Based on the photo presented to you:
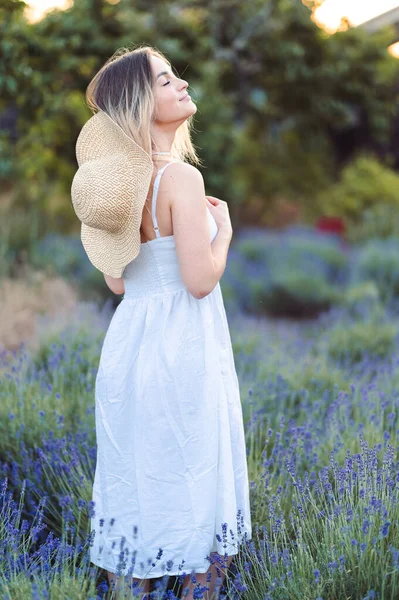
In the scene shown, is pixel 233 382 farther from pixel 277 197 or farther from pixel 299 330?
pixel 277 197

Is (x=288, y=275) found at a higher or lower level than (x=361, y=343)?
higher

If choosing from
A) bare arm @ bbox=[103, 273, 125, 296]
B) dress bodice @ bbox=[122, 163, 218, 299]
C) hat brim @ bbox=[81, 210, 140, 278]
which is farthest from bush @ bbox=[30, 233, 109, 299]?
dress bodice @ bbox=[122, 163, 218, 299]

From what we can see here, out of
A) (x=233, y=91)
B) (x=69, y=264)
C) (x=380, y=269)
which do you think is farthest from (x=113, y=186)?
(x=233, y=91)

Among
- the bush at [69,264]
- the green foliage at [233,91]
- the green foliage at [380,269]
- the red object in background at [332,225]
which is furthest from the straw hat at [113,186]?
the red object in background at [332,225]

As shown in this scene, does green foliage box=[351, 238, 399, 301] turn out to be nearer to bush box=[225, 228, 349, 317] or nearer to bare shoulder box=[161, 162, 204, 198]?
bush box=[225, 228, 349, 317]

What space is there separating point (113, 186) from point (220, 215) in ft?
1.24

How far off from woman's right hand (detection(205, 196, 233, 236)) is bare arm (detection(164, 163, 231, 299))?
0.55 ft

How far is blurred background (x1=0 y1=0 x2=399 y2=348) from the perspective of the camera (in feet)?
19.1

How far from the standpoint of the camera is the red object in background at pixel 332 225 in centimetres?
980

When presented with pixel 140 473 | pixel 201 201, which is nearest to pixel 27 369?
pixel 140 473

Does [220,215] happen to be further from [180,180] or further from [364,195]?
[364,195]

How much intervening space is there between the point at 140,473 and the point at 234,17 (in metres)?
9.19

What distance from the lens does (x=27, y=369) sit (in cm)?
379

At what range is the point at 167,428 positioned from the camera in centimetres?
206
